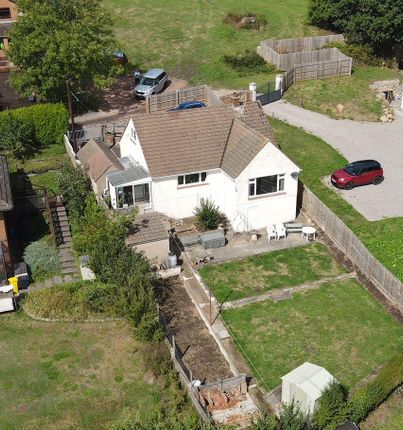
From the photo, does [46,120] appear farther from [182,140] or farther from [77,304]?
[77,304]

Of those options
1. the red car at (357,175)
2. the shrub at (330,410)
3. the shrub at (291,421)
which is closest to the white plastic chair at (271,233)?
the red car at (357,175)

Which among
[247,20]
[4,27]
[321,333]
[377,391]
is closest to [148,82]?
[4,27]

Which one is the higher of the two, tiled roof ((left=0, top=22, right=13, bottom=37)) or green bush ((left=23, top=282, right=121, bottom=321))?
tiled roof ((left=0, top=22, right=13, bottom=37))

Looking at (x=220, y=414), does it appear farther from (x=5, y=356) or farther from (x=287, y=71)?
(x=287, y=71)

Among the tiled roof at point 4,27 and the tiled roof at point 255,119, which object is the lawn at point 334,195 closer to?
the tiled roof at point 255,119

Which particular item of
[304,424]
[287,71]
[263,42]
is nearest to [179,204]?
[304,424]

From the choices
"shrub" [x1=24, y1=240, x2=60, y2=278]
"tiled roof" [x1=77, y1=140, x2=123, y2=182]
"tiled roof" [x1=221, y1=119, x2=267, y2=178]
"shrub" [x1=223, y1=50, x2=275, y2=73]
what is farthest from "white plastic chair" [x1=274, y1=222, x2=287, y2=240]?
"shrub" [x1=223, y1=50, x2=275, y2=73]

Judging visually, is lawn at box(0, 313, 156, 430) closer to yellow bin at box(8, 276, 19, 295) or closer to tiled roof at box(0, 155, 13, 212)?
yellow bin at box(8, 276, 19, 295)
